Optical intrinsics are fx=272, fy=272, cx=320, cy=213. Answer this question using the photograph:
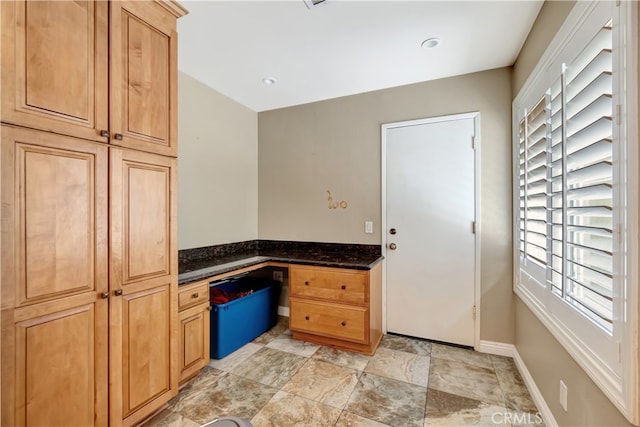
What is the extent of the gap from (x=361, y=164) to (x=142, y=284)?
2268mm

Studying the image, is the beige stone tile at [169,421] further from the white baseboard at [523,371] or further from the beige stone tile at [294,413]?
the white baseboard at [523,371]

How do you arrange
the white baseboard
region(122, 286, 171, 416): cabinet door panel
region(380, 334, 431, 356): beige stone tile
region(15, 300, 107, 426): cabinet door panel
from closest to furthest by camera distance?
1. region(15, 300, 107, 426): cabinet door panel
2. region(122, 286, 171, 416): cabinet door panel
3. the white baseboard
4. region(380, 334, 431, 356): beige stone tile

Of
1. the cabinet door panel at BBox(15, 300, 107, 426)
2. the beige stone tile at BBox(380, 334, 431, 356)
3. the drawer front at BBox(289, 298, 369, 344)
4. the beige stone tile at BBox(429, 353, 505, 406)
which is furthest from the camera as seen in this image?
the beige stone tile at BBox(380, 334, 431, 356)

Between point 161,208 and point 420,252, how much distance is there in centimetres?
227

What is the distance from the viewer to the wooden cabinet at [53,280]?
1.09 meters

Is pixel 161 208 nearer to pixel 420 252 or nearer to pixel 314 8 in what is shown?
pixel 314 8

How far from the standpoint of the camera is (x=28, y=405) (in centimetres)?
114

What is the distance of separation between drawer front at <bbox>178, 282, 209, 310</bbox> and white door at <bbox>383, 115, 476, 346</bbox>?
5.80 ft

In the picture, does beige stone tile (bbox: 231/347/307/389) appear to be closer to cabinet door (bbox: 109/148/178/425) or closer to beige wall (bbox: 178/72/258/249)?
cabinet door (bbox: 109/148/178/425)

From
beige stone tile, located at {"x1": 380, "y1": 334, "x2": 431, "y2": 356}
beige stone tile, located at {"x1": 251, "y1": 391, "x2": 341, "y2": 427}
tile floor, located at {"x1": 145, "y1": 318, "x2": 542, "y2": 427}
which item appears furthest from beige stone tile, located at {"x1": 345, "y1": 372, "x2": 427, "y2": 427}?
beige stone tile, located at {"x1": 380, "y1": 334, "x2": 431, "y2": 356}

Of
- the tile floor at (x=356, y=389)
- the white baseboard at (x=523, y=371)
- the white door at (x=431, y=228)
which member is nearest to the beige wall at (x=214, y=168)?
the tile floor at (x=356, y=389)

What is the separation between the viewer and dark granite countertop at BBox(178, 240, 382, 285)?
230cm

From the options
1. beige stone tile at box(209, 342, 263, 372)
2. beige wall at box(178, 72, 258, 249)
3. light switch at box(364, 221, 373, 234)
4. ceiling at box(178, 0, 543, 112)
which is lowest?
beige stone tile at box(209, 342, 263, 372)

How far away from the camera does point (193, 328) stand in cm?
202
